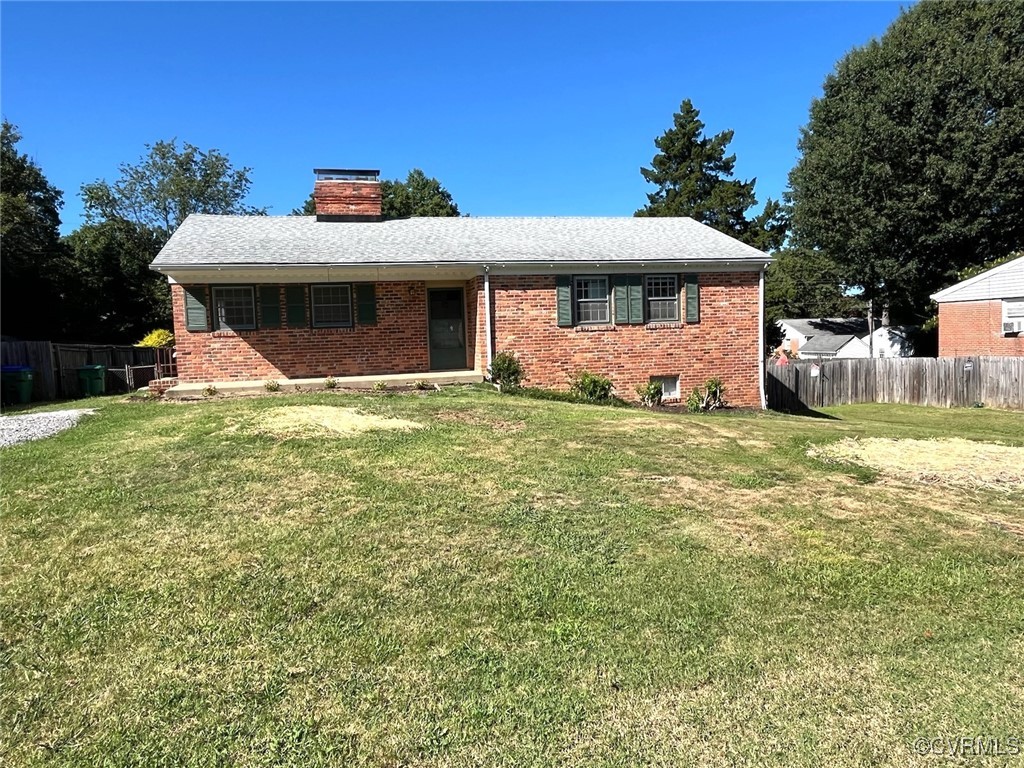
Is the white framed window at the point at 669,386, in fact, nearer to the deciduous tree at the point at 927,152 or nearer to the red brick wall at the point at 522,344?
the red brick wall at the point at 522,344

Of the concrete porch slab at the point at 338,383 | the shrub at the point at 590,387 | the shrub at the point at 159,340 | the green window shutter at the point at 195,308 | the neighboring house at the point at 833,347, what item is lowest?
the shrub at the point at 590,387

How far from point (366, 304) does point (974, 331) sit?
2093 centimetres

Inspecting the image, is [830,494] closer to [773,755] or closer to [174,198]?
[773,755]

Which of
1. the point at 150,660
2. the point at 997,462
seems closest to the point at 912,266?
the point at 997,462

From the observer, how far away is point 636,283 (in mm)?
14328

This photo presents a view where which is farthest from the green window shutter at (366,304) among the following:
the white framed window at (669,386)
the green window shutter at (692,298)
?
the green window shutter at (692,298)

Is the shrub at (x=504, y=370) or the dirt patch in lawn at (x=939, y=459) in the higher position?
the shrub at (x=504, y=370)

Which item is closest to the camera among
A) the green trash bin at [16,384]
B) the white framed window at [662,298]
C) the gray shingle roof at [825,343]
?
the white framed window at [662,298]

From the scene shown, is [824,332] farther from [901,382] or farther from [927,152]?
[901,382]

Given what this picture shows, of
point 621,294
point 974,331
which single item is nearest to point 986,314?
point 974,331

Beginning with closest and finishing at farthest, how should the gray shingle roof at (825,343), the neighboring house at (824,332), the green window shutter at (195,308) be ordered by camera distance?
1. the green window shutter at (195,308)
2. the gray shingle roof at (825,343)
3. the neighboring house at (824,332)

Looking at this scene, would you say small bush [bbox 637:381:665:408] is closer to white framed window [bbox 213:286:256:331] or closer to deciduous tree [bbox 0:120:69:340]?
white framed window [bbox 213:286:256:331]

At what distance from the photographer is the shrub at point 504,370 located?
44.8 ft

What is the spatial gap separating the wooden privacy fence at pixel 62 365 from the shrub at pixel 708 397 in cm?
1579
